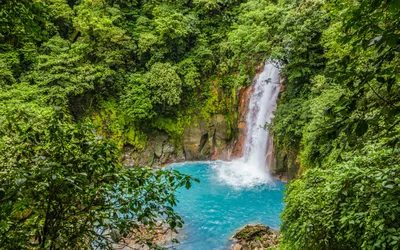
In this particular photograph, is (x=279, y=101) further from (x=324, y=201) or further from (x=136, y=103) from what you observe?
(x=324, y=201)

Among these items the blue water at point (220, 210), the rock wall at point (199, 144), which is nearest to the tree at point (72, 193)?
the blue water at point (220, 210)

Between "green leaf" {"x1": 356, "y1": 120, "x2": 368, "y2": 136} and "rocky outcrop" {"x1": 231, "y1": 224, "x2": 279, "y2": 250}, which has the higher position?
"green leaf" {"x1": 356, "y1": 120, "x2": 368, "y2": 136}

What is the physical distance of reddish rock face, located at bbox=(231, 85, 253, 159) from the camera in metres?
13.1

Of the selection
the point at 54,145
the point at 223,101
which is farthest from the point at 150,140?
the point at 54,145

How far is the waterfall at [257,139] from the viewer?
11773mm

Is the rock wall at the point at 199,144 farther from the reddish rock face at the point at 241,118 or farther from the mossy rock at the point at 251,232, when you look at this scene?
the mossy rock at the point at 251,232

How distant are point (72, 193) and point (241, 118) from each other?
470 inches

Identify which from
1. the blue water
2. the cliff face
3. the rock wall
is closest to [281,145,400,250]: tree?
the blue water

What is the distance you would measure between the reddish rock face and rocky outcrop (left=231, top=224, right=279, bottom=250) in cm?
599

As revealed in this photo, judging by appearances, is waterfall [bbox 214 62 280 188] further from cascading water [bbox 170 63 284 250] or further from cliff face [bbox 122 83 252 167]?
cliff face [bbox 122 83 252 167]

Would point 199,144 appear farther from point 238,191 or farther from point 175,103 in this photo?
point 238,191

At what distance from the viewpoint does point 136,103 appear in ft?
42.2

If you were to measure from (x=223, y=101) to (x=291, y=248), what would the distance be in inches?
408

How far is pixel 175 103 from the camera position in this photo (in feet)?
42.9
